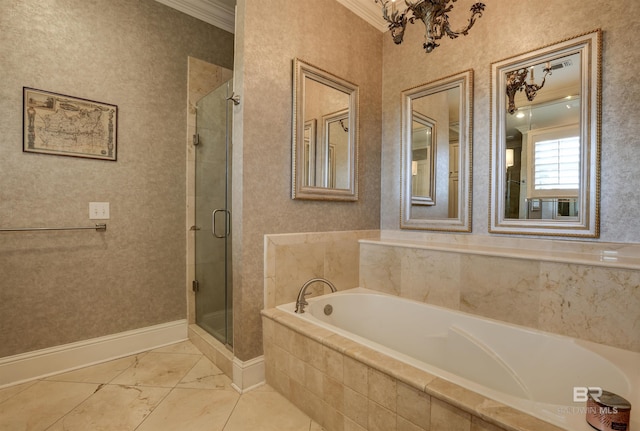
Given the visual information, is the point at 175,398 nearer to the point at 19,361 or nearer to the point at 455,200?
the point at 19,361

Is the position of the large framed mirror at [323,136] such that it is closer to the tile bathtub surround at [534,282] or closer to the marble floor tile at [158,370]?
the tile bathtub surround at [534,282]

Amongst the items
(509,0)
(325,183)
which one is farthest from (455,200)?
(509,0)

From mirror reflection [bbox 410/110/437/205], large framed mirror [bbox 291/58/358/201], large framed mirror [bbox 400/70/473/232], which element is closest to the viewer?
large framed mirror [bbox 291/58/358/201]

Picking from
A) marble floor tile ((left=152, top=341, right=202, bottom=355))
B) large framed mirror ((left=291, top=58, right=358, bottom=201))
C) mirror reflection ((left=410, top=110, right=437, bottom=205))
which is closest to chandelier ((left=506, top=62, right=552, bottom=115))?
mirror reflection ((left=410, top=110, right=437, bottom=205))

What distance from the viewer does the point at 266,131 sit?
6.56 feet

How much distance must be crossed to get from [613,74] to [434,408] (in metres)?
2.01

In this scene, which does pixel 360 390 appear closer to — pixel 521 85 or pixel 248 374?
pixel 248 374

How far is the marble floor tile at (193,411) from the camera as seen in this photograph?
5.12 ft

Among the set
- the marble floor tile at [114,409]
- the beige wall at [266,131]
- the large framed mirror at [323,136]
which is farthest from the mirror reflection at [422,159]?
the marble floor tile at [114,409]

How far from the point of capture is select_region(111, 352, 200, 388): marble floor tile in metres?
1.96

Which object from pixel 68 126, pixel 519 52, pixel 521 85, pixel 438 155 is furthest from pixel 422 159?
pixel 68 126

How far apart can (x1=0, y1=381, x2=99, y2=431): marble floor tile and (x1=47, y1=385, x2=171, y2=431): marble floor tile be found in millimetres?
62

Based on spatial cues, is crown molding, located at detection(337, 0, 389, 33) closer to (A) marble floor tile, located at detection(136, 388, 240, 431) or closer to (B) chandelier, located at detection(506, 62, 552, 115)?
(B) chandelier, located at detection(506, 62, 552, 115)

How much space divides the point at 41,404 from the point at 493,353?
8.24ft
